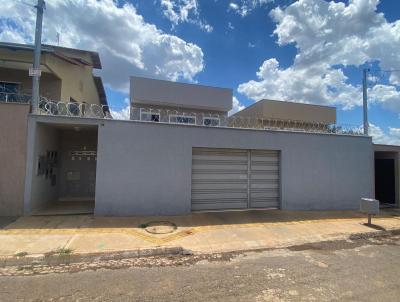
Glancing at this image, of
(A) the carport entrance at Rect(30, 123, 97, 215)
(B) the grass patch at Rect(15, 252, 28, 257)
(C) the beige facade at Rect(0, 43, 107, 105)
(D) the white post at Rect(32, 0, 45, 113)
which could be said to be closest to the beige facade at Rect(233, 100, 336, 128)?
(A) the carport entrance at Rect(30, 123, 97, 215)

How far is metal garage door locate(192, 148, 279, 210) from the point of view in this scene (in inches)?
410

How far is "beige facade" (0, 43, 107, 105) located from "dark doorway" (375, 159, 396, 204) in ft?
53.2

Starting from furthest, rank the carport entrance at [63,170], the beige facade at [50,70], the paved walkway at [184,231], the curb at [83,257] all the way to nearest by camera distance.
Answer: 1. the beige facade at [50,70]
2. the carport entrance at [63,170]
3. the paved walkway at [184,231]
4. the curb at [83,257]

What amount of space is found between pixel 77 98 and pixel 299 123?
42.5 feet

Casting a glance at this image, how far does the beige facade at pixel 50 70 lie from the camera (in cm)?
1109

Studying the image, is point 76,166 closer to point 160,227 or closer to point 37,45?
point 37,45

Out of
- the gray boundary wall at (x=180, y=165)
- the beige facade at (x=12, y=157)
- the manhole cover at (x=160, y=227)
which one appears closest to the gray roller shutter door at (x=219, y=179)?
the gray boundary wall at (x=180, y=165)

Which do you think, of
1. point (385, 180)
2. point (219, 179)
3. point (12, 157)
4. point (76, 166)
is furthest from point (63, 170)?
point (385, 180)

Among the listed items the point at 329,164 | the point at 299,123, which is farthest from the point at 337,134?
the point at 299,123

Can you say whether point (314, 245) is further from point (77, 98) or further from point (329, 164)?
point (77, 98)

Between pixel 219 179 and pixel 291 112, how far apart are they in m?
10.3

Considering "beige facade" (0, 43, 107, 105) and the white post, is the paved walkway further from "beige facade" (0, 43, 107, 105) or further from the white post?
"beige facade" (0, 43, 107, 105)

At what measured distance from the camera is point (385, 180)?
14.6 metres

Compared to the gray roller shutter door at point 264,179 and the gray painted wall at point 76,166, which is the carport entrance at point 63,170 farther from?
the gray roller shutter door at point 264,179
